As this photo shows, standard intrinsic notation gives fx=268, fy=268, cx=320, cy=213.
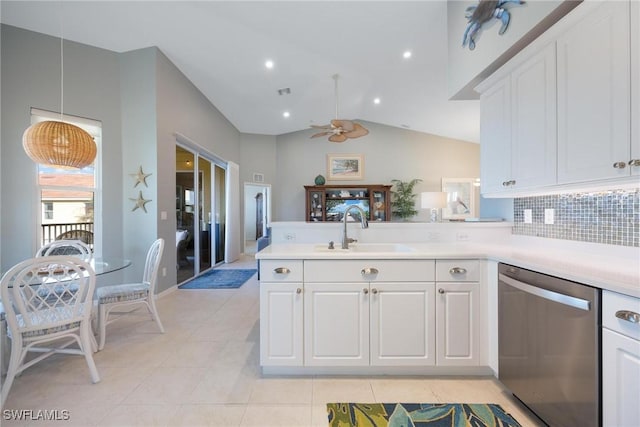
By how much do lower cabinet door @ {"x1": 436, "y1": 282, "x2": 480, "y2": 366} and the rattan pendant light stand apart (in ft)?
11.3

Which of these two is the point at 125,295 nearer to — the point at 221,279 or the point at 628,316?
the point at 221,279

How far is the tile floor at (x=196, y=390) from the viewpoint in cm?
157

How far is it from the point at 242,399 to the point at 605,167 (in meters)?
2.41

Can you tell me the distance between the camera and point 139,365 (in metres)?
2.09

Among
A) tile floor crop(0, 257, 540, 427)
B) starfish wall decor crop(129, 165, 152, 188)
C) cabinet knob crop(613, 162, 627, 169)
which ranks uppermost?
starfish wall decor crop(129, 165, 152, 188)

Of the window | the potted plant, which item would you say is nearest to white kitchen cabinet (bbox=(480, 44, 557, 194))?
the window

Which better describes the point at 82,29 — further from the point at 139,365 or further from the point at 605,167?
the point at 605,167

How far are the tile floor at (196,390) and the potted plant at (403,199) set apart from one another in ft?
18.0

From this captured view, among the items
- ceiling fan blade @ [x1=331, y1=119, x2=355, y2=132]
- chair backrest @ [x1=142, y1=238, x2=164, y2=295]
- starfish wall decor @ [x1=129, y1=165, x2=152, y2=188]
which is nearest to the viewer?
chair backrest @ [x1=142, y1=238, x2=164, y2=295]

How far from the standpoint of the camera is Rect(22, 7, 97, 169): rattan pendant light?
2.41 metres

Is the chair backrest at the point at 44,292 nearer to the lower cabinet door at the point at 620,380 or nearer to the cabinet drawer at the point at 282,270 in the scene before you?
the cabinet drawer at the point at 282,270

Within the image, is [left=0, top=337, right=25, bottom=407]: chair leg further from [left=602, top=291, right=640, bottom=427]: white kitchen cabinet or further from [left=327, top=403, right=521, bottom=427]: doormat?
[left=602, top=291, right=640, bottom=427]: white kitchen cabinet

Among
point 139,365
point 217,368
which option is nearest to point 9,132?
point 139,365

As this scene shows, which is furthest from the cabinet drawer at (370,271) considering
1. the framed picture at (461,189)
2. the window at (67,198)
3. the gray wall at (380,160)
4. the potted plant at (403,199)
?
the framed picture at (461,189)
